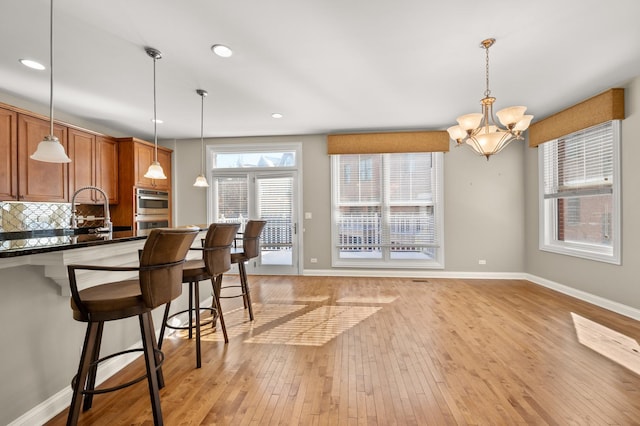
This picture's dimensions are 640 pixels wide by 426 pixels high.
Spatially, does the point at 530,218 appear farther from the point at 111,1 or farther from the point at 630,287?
the point at 111,1

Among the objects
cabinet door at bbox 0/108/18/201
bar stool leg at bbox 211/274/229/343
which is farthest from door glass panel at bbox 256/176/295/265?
cabinet door at bbox 0/108/18/201

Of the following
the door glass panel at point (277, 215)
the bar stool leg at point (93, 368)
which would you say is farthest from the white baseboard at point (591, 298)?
the bar stool leg at point (93, 368)

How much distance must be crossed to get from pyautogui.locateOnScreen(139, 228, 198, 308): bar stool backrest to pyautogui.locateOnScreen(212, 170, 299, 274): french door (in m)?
3.75

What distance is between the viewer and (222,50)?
8.18 ft

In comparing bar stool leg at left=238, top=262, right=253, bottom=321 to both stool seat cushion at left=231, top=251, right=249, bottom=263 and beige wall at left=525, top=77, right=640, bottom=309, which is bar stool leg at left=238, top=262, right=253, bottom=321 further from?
beige wall at left=525, top=77, right=640, bottom=309

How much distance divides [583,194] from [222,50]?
16.1ft

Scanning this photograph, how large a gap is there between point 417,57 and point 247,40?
1.59m

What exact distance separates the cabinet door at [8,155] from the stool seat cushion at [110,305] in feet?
9.35

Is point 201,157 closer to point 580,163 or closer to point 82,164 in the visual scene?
point 82,164

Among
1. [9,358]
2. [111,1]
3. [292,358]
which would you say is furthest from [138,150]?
[292,358]

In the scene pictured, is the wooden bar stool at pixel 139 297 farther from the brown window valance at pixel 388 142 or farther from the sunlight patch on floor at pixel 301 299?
the brown window valance at pixel 388 142

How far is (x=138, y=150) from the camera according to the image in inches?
182

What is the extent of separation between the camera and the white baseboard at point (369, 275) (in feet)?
5.16

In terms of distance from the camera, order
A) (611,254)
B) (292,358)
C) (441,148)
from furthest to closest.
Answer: (441,148) → (611,254) → (292,358)
